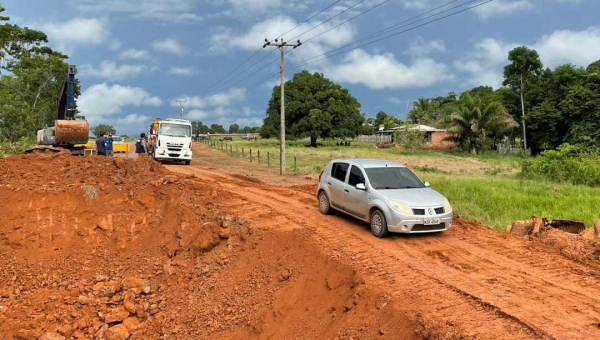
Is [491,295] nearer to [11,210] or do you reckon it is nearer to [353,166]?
[353,166]

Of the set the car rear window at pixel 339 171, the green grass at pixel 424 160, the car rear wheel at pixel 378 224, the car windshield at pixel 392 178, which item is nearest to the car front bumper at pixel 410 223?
the car rear wheel at pixel 378 224

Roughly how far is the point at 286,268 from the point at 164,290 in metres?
3.20

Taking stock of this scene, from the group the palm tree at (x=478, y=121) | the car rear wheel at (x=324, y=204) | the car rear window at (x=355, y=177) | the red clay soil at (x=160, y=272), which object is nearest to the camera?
the red clay soil at (x=160, y=272)

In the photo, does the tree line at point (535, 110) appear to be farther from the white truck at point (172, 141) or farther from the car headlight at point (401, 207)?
the car headlight at point (401, 207)

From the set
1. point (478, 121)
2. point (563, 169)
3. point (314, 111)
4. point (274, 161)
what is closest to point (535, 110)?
point (478, 121)

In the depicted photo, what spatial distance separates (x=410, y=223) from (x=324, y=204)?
3289 millimetres

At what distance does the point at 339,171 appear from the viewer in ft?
37.3

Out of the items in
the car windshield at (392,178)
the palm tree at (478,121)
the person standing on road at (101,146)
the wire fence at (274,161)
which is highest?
the palm tree at (478,121)

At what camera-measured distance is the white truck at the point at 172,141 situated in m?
25.8

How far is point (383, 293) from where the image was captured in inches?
269

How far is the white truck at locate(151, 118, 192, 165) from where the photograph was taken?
25.8m

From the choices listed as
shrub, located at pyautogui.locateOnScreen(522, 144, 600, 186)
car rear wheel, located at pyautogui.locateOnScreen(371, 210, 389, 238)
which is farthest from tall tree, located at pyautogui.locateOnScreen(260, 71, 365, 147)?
car rear wheel, located at pyautogui.locateOnScreen(371, 210, 389, 238)

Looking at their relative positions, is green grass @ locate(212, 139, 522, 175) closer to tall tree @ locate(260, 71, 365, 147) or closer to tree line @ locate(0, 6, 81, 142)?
tall tree @ locate(260, 71, 365, 147)

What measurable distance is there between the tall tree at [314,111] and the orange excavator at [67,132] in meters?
32.6
